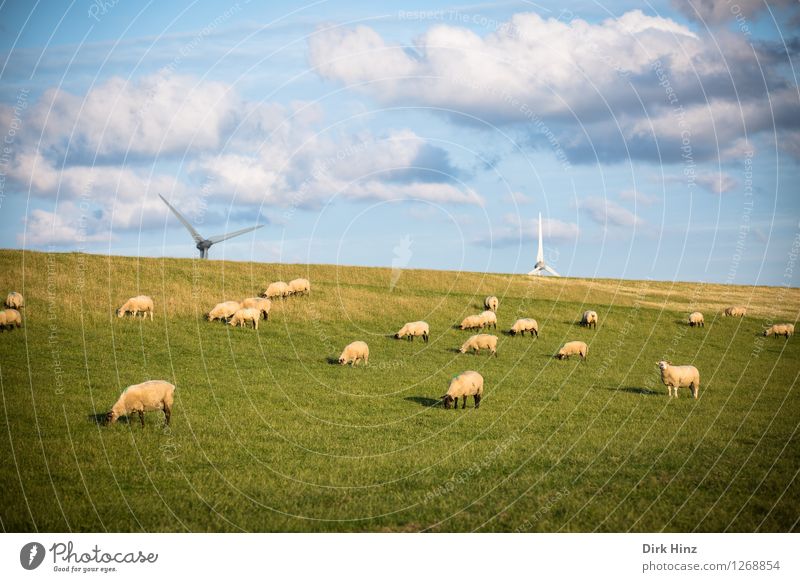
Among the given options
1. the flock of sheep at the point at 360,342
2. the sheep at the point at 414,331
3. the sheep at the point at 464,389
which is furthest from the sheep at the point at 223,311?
the sheep at the point at 464,389

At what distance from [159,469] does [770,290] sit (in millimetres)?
96502

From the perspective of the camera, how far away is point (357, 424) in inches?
1048

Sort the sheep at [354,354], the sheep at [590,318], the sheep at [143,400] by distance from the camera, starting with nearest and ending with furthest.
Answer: the sheep at [143,400] → the sheep at [354,354] → the sheep at [590,318]

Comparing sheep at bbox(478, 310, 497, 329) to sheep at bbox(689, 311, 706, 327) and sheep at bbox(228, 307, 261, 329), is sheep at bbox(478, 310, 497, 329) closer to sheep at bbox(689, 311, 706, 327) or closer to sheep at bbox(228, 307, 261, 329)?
sheep at bbox(228, 307, 261, 329)

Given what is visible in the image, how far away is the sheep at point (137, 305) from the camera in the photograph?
46125 millimetres

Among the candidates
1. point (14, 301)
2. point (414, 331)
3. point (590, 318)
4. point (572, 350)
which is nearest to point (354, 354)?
point (414, 331)

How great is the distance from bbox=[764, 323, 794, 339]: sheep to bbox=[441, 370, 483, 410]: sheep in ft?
132

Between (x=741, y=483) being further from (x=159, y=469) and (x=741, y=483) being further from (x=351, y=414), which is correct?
(x=159, y=469)

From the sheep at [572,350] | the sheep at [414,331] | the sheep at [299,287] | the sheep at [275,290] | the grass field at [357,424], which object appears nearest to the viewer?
the grass field at [357,424]

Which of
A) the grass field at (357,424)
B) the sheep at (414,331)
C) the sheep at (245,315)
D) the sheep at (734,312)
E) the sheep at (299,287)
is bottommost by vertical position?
the grass field at (357,424)

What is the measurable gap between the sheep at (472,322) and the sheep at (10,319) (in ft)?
99.2

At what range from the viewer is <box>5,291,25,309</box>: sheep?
43375mm

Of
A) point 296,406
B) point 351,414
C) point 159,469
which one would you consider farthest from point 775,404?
point 159,469

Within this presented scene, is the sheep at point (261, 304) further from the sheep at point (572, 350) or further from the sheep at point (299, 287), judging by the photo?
the sheep at point (572, 350)
